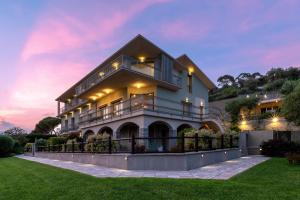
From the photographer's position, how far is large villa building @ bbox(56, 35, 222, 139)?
22312 mm

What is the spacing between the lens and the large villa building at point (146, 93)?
22312mm

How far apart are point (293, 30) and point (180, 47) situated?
12.0 m

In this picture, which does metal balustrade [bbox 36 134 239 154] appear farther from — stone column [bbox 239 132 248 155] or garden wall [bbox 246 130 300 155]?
garden wall [bbox 246 130 300 155]

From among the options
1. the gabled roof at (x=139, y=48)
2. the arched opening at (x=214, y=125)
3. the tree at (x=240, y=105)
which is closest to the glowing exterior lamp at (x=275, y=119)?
the tree at (x=240, y=105)

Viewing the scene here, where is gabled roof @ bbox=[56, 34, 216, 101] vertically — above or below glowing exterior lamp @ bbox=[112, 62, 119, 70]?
above

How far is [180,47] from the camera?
34188 mm

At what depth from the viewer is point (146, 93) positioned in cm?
2473

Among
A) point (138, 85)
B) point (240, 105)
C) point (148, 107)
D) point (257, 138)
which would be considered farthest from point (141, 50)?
point (240, 105)

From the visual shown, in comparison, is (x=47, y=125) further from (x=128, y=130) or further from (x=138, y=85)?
(x=138, y=85)

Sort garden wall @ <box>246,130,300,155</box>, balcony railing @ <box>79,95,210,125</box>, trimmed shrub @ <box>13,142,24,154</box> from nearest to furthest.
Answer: balcony railing @ <box>79,95,210,125</box>, garden wall @ <box>246,130,300,155</box>, trimmed shrub @ <box>13,142,24,154</box>

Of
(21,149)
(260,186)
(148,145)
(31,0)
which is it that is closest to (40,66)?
(31,0)

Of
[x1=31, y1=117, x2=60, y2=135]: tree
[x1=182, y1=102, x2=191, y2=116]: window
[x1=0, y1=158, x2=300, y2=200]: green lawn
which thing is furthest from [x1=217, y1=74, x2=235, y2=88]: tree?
[x1=0, y1=158, x2=300, y2=200]: green lawn

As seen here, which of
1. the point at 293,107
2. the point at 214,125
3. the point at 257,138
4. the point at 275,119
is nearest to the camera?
the point at 293,107

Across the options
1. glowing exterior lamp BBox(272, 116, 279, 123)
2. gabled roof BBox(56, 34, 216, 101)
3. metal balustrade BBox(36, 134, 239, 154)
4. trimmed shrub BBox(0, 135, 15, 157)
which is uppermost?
gabled roof BBox(56, 34, 216, 101)
